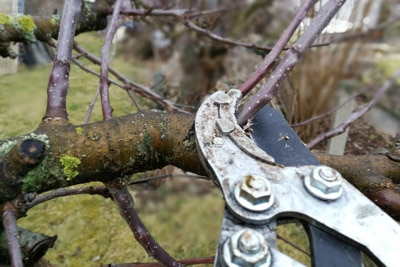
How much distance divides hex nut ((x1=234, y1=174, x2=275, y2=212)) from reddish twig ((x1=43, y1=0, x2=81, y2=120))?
0.25 meters

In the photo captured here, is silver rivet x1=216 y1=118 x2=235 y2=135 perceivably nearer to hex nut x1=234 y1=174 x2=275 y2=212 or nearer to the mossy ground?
hex nut x1=234 y1=174 x2=275 y2=212

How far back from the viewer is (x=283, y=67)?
601 millimetres

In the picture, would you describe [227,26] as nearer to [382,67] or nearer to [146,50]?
[146,50]

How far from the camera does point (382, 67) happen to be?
362 centimetres

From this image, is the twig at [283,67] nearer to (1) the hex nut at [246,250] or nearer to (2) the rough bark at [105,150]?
(2) the rough bark at [105,150]

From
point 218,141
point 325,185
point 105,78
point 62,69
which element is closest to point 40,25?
point 105,78

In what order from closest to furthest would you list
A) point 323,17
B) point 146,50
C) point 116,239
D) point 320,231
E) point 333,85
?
point 320,231
point 323,17
point 116,239
point 333,85
point 146,50

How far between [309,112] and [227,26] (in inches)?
48.1

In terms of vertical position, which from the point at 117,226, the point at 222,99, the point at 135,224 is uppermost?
the point at 222,99

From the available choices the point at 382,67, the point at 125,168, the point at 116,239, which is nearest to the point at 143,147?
the point at 125,168

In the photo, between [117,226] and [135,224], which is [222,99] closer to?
[135,224]

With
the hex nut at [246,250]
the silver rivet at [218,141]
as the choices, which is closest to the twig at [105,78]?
the silver rivet at [218,141]

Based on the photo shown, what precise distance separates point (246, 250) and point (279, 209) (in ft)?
0.24

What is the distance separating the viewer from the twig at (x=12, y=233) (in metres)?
0.47
